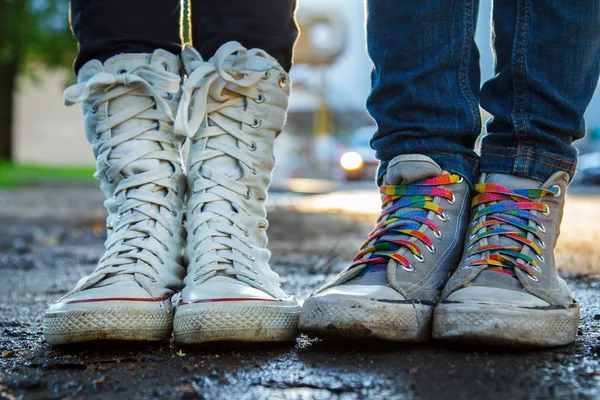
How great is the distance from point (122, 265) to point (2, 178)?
9.41 m

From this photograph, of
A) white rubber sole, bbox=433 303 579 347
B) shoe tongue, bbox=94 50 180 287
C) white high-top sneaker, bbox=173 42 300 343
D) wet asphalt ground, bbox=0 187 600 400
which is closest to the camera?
wet asphalt ground, bbox=0 187 600 400

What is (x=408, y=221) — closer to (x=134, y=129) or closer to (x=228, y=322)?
(x=228, y=322)

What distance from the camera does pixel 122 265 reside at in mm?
1193

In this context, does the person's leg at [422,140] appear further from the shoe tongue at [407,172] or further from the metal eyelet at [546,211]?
the metal eyelet at [546,211]

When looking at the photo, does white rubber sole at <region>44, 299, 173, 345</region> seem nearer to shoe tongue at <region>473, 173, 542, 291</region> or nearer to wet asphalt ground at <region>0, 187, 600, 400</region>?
wet asphalt ground at <region>0, 187, 600, 400</region>

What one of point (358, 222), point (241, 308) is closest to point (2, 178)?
point (358, 222)

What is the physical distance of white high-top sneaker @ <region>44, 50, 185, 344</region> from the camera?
1.16m

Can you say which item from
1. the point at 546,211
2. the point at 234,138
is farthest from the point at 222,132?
the point at 546,211

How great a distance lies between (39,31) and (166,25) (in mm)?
14101

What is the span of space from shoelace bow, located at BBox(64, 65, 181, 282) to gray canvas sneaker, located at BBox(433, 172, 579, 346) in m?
0.52

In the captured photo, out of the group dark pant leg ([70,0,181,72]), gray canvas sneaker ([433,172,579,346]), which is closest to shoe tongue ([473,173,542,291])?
gray canvas sneaker ([433,172,579,346])

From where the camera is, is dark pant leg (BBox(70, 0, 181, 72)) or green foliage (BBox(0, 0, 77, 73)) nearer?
dark pant leg (BBox(70, 0, 181, 72))

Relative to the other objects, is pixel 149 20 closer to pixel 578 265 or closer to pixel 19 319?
pixel 19 319

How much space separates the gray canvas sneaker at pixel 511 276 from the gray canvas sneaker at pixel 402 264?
0.12 ft
